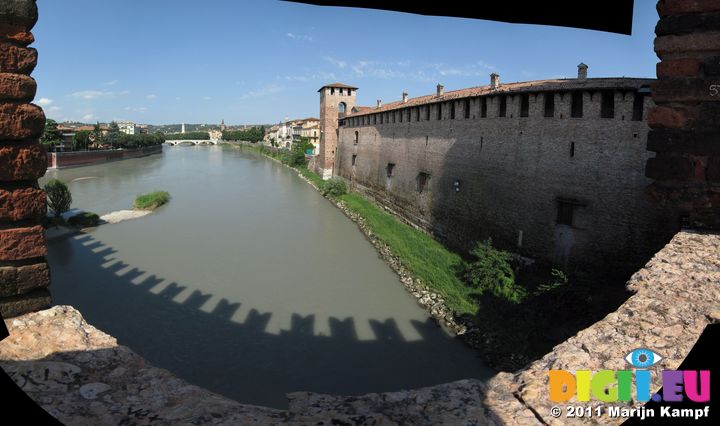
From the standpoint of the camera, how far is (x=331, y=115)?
1086 inches

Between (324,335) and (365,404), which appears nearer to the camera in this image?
(365,404)

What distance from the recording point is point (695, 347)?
61.3 inches

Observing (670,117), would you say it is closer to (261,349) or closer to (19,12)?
(19,12)

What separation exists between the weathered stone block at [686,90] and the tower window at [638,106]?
6.38 metres

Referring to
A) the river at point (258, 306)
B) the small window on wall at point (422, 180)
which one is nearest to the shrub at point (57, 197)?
the river at point (258, 306)

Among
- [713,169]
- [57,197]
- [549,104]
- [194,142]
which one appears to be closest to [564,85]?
[549,104]

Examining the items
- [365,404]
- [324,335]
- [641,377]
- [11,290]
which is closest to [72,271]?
[324,335]

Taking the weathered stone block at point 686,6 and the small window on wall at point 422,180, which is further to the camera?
the small window on wall at point 422,180

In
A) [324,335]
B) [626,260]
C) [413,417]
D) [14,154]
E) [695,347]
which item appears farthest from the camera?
[626,260]

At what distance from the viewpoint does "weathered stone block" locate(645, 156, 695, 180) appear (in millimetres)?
2086

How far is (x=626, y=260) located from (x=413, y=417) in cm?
768

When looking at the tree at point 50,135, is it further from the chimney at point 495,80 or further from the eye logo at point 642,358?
the eye logo at point 642,358

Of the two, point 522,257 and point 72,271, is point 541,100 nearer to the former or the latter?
point 522,257

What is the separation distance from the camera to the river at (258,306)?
20.0ft
